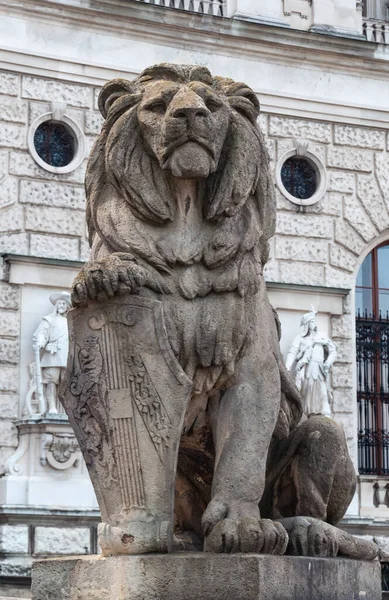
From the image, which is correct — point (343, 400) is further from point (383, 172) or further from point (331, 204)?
point (383, 172)

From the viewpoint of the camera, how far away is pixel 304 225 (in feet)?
64.3

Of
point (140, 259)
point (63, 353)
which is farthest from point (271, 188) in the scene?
point (63, 353)

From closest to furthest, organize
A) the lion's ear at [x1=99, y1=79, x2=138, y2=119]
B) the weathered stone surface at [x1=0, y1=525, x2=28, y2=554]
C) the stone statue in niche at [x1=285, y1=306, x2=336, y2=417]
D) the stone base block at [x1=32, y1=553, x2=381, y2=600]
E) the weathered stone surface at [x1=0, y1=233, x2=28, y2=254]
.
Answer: the stone base block at [x1=32, y1=553, x2=381, y2=600], the lion's ear at [x1=99, y1=79, x2=138, y2=119], the weathered stone surface at [x1=0, y1=525, x2=28, y2=554], the weathered stone surface at [x1=0, y1=233, x2=28, y2=254], the stone statue in niche at [x1=285, y1=306, x2=336, y2=417]

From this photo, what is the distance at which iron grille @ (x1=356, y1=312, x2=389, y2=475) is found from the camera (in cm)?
1961

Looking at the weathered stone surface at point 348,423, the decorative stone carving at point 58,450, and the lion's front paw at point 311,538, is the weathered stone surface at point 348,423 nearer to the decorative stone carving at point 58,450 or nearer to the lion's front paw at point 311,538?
the decorative stone carving at point 58,450

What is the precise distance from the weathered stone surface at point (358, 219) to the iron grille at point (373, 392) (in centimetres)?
120

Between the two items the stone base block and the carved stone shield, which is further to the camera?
the carved stone shield

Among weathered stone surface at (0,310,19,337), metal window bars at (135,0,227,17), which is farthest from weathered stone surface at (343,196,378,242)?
weathered stone surface at (0,310,19,337)

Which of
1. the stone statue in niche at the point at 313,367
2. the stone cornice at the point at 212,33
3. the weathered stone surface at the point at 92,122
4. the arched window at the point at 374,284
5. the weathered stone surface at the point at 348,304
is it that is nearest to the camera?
the weathered stone surface at the point at 92,122

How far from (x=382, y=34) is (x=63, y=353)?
285 inches

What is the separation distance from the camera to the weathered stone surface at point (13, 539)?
Result: 16.4 m

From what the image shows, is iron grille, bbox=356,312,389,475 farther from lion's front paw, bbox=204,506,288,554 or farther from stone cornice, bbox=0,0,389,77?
lion's front paw, bbox=204,506,288,554

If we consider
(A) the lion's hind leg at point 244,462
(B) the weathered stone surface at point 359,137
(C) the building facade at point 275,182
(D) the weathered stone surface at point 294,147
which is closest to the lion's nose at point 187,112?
(A) the lion's hind leg at point 244,462

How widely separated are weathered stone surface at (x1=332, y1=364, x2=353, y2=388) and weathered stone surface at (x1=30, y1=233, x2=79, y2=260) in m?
3.89
